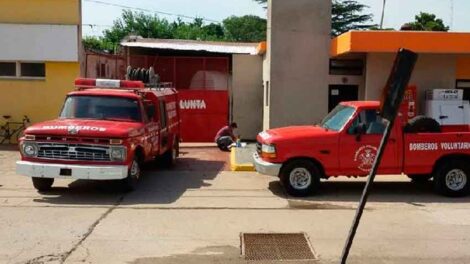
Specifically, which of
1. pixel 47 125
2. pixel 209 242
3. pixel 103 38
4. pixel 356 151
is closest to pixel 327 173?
pixel 356 151

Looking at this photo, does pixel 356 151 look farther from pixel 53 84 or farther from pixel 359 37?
pixel 53 84

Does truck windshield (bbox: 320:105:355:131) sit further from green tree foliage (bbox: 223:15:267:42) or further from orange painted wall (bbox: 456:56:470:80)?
A: green tree foliage (bbox: 223:15:267:42)

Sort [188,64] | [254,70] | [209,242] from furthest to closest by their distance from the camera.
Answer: [188,64]
[254,70]
[209,242]

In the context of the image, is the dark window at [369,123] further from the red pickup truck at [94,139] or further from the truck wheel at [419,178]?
the red pickup truck at [94,139]

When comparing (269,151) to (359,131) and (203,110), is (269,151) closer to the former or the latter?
(359,131)

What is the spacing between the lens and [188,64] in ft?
90.2

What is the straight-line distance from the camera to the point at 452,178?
11234mm

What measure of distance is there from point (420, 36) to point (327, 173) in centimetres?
743

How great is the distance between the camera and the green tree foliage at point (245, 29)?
272 feet

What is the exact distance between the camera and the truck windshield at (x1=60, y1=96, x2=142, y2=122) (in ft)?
38.7

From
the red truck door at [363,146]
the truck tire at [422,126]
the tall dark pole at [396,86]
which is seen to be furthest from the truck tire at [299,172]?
the tall dark pole at [396,86]

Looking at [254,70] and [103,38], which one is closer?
[254,70]

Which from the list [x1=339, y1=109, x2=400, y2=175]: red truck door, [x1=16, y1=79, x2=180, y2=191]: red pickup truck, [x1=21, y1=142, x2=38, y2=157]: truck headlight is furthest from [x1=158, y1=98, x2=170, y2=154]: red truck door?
[x1=339, y1=109, x2=400, y2=175]: red truck door

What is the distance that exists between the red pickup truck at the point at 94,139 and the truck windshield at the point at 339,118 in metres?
3.73
